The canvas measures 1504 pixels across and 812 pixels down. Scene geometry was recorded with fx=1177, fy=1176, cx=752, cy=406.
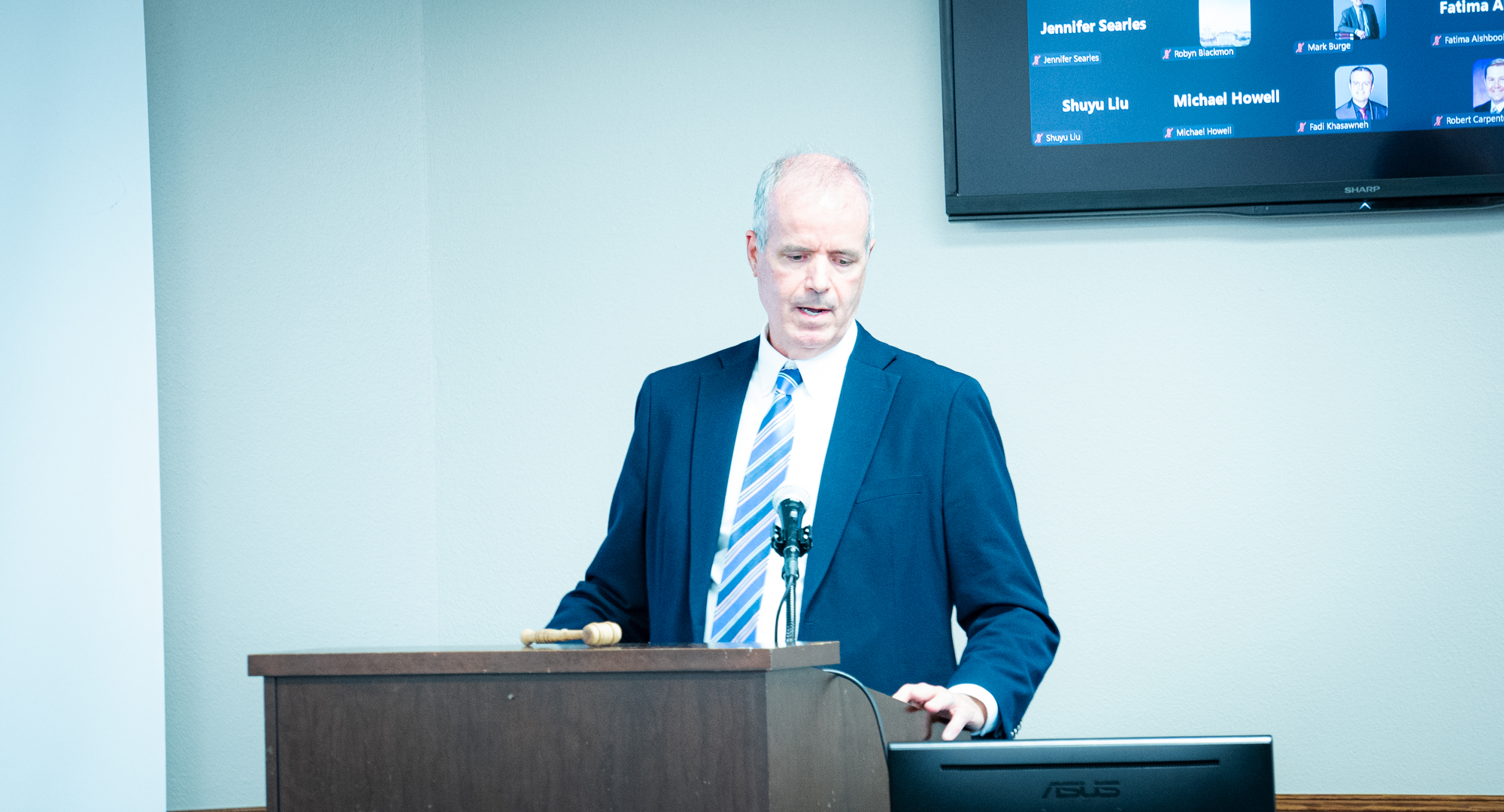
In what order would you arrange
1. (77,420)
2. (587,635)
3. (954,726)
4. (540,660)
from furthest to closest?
(77,420)
(954,726)
(587,635)
(540,660)

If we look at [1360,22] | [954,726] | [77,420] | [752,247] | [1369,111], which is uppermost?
[1360,22]

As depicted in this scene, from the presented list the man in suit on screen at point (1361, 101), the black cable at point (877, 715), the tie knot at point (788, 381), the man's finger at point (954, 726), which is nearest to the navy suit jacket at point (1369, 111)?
the man in suit on screen at point (1361, 101)

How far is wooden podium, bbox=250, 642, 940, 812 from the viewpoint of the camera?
0.99 m

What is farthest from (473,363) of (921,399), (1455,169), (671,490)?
(1455,169)

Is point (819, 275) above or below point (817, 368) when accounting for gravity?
above

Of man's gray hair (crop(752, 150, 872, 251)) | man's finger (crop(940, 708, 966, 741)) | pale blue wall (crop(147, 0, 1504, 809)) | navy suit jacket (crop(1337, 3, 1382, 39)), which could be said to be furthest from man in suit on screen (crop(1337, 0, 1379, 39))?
man's finger (crop(940, 708, 966, 741))

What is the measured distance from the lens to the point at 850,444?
1.68 m

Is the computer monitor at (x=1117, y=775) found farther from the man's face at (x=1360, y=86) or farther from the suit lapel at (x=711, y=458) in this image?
the man's face at (x=1360, y=86)

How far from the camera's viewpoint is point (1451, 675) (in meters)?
2.47

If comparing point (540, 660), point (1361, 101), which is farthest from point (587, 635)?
point (1361, 101)

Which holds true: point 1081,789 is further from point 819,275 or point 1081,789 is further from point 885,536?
point 819,275

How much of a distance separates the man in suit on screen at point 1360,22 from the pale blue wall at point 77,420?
2.53 m

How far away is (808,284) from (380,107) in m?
1.54

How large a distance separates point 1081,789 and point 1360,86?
80.7 inches
